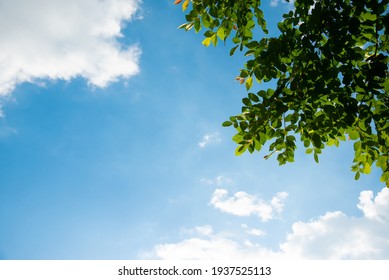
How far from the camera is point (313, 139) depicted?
3.97 meters

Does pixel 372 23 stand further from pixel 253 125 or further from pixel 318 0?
pixel 253 125

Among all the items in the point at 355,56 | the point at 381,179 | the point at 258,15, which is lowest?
the point at 381,179

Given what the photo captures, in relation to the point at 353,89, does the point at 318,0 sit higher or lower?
higher

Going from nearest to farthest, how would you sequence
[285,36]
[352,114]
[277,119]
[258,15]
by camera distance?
1. [352,114]
2. [285,36]
3. [277,119]
4. [258,15]

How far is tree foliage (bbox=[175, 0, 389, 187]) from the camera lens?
3.67m

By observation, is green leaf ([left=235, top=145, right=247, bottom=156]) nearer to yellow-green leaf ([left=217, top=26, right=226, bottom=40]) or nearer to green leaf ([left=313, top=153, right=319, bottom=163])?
green leaf ([left=313, top=153, right=319, bottom=163])

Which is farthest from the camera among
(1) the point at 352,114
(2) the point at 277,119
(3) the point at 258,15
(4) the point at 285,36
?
(3) the point at 258,15

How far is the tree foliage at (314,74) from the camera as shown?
12.0ft

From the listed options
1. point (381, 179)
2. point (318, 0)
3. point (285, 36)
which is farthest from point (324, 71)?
point (381, 179)

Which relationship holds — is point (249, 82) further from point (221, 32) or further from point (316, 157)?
point (316, 157)

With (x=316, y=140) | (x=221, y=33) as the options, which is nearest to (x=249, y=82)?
(x=221, y=33)

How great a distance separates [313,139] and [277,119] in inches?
22.3

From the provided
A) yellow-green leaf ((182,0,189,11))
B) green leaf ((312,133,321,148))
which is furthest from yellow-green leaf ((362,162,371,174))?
yellow-green leaf ((182,0,189,11))

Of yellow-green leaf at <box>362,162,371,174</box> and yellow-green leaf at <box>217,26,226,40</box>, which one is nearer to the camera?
yellow-green leaf at <box>362,162,371,174</box>
